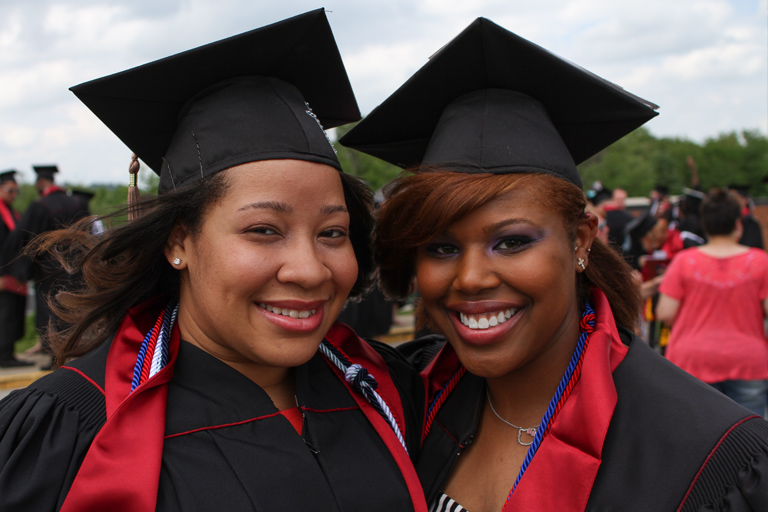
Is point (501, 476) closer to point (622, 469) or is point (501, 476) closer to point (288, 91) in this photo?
point (622, 469)

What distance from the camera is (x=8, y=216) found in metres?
7.45

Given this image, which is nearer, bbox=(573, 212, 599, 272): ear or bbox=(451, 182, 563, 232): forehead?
bbox=(451, 182, 563, 232): forehead

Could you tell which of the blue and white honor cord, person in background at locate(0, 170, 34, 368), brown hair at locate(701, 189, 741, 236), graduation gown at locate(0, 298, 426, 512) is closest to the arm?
brown hair at locate(701, 189, 741, 236)

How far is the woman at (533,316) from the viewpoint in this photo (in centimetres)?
167

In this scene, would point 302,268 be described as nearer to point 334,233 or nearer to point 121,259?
point 334,233

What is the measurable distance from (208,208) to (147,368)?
0.47 meters

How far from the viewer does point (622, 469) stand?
1.69 metres

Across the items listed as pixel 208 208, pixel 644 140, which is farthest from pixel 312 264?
pixel 644 140

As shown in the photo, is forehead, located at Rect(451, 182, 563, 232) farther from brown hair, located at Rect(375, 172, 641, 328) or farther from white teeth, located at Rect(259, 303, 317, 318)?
white teeth, located at Rect(259, 303, 317, 318)

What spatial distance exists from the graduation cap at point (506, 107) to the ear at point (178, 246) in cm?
80

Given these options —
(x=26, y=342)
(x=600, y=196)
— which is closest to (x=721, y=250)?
(x=600, y=196)

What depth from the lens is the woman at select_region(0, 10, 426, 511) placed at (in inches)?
62.4

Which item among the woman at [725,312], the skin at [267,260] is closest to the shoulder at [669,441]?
the skin at [267,260]

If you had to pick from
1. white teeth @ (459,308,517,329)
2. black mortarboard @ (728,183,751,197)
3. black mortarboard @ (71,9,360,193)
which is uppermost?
black mortarboard @ (71,9,360,193)
